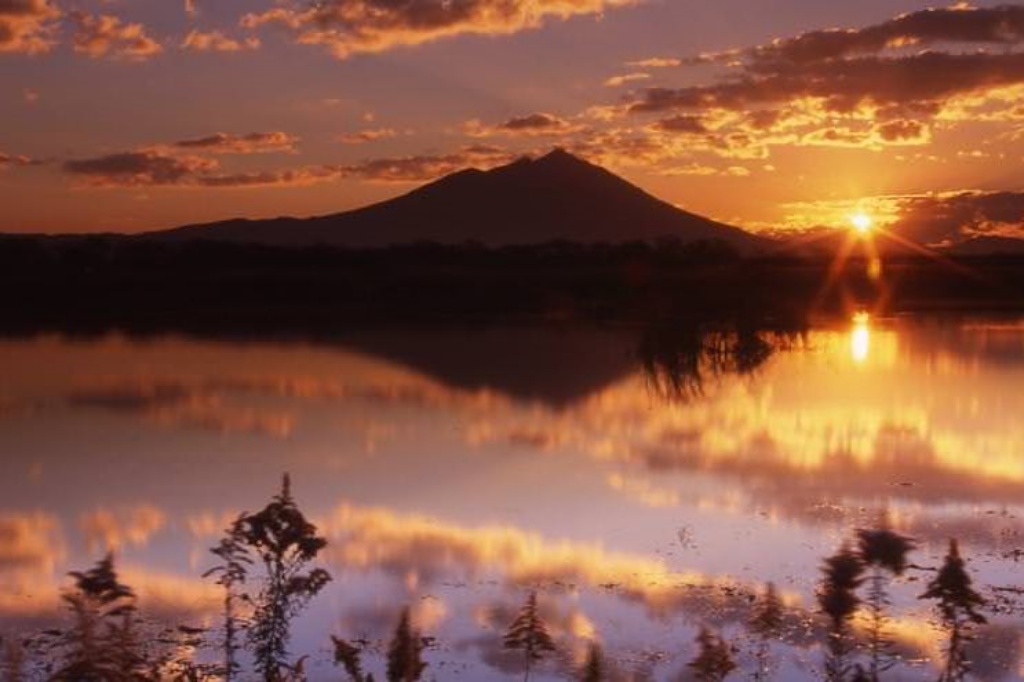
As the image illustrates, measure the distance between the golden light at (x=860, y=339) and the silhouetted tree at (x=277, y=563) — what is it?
19.6m

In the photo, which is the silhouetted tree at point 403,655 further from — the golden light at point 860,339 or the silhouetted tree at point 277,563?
the golden light at point 860,339

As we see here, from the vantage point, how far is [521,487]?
41.0 feet

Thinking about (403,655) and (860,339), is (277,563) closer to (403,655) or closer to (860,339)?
(403,655)

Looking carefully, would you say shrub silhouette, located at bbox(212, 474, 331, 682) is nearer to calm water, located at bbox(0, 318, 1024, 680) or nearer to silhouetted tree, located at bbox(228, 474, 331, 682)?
silhouetted tree, located at bbox(228, 474, 331, 682)

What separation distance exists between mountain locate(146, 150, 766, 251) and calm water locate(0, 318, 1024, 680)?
119 meters

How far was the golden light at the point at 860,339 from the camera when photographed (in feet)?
86.4

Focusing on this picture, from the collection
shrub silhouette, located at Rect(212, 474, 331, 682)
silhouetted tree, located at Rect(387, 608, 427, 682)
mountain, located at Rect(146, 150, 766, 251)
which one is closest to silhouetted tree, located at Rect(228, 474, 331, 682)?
shrub silhouette, located at Rect(212, 474, 331, 682)

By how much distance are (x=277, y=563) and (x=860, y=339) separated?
2640 cm

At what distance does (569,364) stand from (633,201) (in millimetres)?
140637

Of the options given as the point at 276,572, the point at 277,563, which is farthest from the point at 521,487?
the point at 277,563

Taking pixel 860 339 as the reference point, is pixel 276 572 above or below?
below

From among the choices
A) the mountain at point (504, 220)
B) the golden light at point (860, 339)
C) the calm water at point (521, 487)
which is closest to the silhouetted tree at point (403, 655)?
the calm water at point (521, 487)

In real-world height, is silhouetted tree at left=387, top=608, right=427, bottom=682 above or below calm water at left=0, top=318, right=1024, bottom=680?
above

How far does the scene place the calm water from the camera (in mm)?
8086
